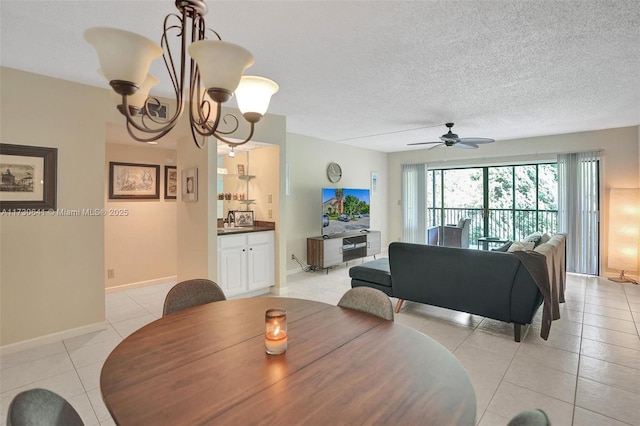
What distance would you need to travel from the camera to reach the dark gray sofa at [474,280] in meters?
2.80

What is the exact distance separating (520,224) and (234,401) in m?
7.01

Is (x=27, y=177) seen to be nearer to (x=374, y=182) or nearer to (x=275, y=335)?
(x=275, y=335)

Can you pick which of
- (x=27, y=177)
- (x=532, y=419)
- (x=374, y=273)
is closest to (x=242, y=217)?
(x=374, y=273)

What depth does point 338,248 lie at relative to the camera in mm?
5664

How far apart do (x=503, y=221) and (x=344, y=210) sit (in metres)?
3.44

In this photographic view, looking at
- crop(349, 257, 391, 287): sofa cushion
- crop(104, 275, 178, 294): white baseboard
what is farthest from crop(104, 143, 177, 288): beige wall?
crop(349, 257, 391, 287): sofa cushion

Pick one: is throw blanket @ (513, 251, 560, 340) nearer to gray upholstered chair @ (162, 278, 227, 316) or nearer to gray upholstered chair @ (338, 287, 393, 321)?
gray upholstered chair @ (338, 287, 393, 321)

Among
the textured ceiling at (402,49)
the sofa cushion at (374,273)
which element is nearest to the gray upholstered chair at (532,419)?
the textured ceiling at (402,49)

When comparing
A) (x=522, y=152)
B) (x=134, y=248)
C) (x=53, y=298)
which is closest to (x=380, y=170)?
(x=522, y=152)

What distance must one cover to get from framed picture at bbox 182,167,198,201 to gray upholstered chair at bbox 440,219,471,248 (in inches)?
166

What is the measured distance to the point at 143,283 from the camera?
15.5ft

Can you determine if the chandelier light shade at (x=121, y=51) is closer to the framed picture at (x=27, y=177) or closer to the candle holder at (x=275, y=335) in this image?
the candle holder at (x=275, y=335)

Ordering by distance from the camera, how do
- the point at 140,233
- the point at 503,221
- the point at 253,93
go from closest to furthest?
the point at 253,93
the point at 140,233
the point at 503,221

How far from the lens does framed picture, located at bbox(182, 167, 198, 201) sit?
382 cm
